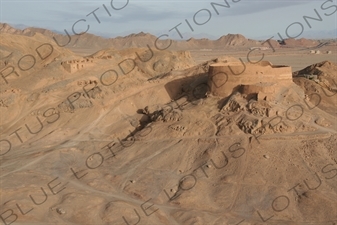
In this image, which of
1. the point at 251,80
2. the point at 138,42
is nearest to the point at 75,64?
the point at 251,80

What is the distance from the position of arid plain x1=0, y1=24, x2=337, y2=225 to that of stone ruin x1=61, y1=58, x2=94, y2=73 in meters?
1.20

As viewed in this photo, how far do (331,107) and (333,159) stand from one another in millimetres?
6416

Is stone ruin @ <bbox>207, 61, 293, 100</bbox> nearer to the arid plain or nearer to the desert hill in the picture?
the arid plain

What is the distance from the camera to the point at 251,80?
58.0ft

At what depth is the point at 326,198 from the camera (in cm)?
1320

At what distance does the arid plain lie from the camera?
13.1m

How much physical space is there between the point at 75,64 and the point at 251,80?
13.2 m

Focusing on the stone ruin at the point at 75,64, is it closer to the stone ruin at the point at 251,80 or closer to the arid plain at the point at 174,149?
the arid plain at the point at 174,149

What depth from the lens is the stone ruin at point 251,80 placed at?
17.0 m

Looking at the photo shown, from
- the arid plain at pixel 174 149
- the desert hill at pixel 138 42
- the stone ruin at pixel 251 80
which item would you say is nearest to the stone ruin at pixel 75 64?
the arid plain at pixel 174 149

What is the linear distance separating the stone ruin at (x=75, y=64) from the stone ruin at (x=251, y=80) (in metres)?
11.1

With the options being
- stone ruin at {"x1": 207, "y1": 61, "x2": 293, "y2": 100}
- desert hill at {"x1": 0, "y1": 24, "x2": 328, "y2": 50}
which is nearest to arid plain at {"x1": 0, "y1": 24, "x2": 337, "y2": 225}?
stone ruin at {"x1": 207, "y1": 61, "x2": 293, "y2": 100}

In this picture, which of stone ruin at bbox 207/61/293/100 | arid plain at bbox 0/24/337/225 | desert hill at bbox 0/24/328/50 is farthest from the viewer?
desert hill at bbox 0/24/328/50

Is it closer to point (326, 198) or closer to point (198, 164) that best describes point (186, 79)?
point (198, 164)
